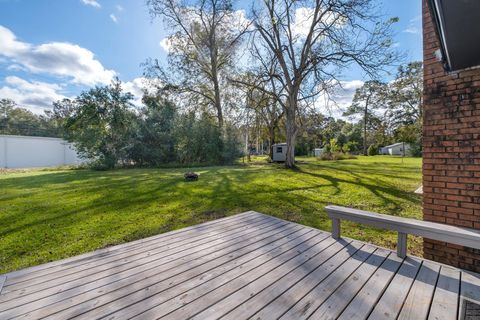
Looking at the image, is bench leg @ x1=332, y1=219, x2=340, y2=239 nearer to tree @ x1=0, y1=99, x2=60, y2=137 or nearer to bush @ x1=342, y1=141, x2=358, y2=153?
bush @ x1=342, y1=141, x2=358, y2=153

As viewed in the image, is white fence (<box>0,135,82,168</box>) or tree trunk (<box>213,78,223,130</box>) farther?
white fence (<box>0,135,82,168</box>)

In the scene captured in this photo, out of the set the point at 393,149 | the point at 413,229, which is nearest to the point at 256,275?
the point at 413,229

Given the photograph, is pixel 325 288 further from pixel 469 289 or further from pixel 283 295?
pixel 469 289

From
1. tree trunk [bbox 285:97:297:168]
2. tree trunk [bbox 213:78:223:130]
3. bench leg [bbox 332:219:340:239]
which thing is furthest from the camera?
tree trunk [bbox 213:78:223:130]

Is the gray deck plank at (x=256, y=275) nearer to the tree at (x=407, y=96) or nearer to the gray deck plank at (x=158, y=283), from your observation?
the gray deck plank at (x=158, y=283)

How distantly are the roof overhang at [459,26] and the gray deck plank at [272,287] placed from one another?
2127 millimetres

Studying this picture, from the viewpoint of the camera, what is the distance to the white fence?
20.3 meters

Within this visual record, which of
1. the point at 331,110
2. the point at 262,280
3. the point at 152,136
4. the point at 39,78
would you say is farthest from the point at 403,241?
the point at 39,78

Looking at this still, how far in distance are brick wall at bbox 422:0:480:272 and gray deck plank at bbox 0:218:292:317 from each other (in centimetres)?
208

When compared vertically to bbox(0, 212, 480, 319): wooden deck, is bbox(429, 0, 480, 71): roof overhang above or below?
above

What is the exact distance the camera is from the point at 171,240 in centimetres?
289

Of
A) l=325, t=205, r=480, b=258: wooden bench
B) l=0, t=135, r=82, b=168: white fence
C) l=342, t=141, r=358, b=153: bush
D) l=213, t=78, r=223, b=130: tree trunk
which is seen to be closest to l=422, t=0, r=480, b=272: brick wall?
l=325, t=205, r=480, b=258: wooden bench

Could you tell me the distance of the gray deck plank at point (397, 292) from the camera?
157cm

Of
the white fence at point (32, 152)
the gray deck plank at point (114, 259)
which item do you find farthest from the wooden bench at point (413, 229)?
the white fence at point (32, 152)
